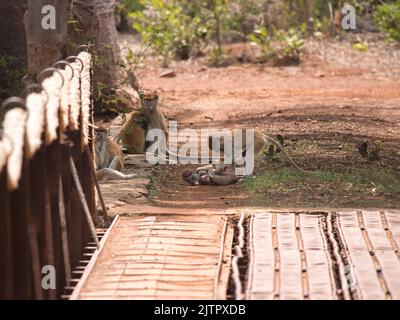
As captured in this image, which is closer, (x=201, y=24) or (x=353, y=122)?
(x=353, y=122)

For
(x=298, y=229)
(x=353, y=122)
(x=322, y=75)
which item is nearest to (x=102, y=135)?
(x=298, y=229)

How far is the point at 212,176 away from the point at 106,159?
3.82 ft

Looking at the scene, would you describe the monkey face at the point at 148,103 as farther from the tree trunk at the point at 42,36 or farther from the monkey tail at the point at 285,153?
the tree trunk at the point at 42,36

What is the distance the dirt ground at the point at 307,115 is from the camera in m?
9.55

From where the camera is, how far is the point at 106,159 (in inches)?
418

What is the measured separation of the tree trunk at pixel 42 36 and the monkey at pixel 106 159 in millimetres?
1137

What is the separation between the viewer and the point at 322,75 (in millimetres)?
18422

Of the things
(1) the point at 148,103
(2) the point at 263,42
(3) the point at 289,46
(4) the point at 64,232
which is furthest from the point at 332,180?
(2) the point at 263,42

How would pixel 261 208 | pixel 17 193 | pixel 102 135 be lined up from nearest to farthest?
pixel 17 193
pixel 261 208
pixel 102 135

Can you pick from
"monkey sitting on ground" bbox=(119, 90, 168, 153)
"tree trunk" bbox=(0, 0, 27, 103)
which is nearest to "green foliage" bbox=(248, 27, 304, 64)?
"monkey sitting on ground" bbox=(119, 90, 168, 153)

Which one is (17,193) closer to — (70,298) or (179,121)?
(70,298)

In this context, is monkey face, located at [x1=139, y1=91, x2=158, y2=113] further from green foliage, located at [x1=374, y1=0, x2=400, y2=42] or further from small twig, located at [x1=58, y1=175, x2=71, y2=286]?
Result: green foliage, located at [x1=374, y1=0, x2=400, y2=42]

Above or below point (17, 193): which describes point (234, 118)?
below

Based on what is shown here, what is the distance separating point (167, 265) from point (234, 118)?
25.0 ft
